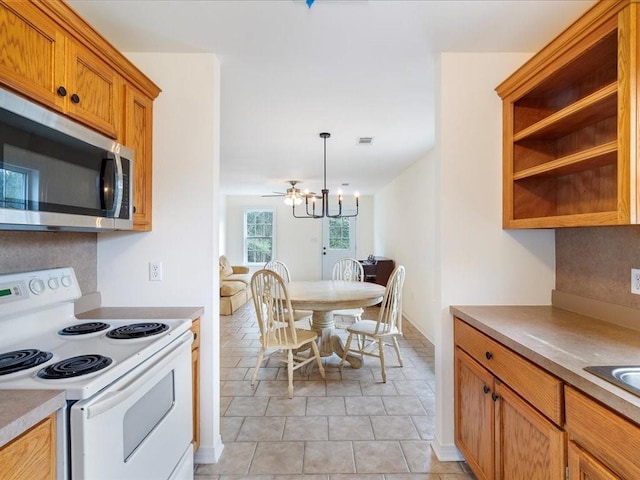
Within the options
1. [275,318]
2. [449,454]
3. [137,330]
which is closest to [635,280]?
[449,454]

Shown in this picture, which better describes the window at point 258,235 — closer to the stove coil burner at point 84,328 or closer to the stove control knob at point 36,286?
the stove coil burner at point 84,328

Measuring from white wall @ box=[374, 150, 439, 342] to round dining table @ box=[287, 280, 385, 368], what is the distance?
75 cm

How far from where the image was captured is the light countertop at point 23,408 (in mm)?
761

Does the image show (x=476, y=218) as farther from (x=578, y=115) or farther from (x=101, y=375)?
(x=101, y=375)

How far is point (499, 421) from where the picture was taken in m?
1.45

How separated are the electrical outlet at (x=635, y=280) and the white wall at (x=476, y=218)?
1.60 ft

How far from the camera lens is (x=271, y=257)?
8.22 m

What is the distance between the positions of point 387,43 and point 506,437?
2018mm

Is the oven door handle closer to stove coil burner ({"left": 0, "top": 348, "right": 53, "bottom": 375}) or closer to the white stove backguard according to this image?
the white stove backguard

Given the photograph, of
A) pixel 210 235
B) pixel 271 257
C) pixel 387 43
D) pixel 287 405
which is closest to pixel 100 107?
pixel 210 235

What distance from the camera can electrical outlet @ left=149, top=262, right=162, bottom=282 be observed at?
1.96 metres

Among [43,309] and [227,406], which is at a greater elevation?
[43,309]

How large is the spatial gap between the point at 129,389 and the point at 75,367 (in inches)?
7.0

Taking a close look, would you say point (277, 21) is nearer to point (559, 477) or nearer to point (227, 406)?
point (559, 477)
